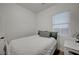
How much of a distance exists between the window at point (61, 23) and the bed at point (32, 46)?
0.22 m

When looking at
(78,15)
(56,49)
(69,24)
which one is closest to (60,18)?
(69,24)

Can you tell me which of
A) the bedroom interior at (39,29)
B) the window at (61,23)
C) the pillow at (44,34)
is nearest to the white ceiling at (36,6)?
the bedroom interior at (39,29)

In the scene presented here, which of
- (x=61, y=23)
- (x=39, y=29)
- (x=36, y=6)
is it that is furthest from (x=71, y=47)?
(x=36, y=6)

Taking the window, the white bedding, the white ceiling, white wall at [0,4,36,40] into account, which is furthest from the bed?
the white ceiling

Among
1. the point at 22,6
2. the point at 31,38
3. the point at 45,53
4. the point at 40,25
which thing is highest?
the point at 22,6

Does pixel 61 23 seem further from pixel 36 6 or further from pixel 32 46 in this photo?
pixel 32 46

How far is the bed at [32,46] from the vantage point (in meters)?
1.09

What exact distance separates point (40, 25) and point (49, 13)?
29 centimetres

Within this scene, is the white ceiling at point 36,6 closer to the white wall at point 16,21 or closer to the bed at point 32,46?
the white wall at point 16,21

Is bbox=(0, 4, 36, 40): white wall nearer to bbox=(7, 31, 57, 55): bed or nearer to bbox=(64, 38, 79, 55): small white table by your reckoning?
bbox=(7, 31, 57, 55): bed

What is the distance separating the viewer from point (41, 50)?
3.57ft

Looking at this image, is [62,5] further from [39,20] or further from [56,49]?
[56,49]

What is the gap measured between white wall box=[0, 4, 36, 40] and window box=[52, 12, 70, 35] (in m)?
0.41

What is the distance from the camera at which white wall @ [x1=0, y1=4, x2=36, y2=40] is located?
111 centimetres
